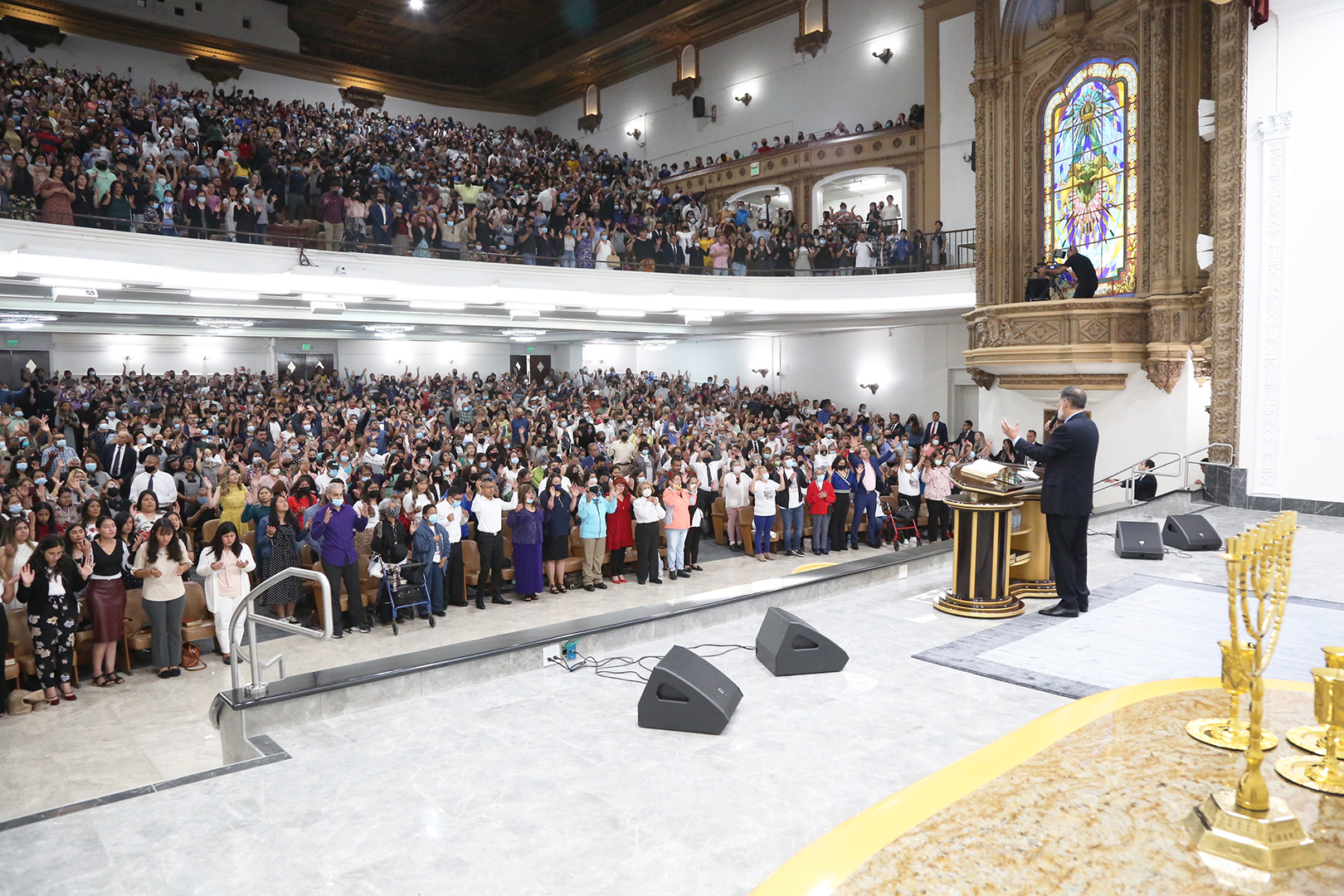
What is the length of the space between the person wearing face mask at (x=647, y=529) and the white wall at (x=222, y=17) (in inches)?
853

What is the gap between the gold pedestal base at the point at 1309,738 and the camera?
2.71m

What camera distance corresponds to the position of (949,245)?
18031 millimetres

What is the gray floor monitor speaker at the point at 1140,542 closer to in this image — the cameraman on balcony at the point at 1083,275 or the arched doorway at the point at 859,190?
the cameraman on balcony at the point at 1083,275

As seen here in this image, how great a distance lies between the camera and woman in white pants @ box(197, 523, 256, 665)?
23.9ft

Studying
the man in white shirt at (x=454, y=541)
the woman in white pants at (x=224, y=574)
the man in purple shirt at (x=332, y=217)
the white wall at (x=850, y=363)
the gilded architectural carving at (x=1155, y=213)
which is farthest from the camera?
the white wall at (x=850, y=363)

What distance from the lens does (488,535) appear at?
895 cm

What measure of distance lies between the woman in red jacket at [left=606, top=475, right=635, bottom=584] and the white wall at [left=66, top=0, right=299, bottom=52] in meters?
21.4

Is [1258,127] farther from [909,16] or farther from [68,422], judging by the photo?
[68,422]

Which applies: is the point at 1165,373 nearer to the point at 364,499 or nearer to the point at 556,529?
the point at 556,529

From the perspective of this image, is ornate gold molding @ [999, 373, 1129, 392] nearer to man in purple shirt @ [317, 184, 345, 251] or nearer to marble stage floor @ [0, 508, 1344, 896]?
marble stage floor @ [0, 508, 1344, 896]

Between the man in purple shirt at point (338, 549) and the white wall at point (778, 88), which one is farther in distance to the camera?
the white wall at point (778, 88)

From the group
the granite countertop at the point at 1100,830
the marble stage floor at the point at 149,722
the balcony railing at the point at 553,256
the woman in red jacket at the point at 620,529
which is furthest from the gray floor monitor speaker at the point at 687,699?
the balcony railing at the point at 553,256

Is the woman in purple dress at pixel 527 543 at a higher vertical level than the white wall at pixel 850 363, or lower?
lower

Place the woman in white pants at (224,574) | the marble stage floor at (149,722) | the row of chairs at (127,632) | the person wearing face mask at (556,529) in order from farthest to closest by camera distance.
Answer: the person wearing face mask at (556,529)
the woman in white pants at (224,574)
the row of chairs at (127,632)
the marble stage floor at (149,722)
